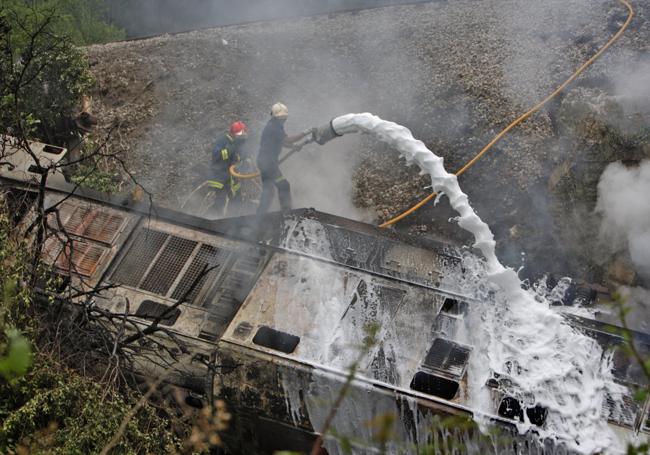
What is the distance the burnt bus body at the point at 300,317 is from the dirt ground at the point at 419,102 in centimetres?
250

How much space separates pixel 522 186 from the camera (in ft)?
30.5

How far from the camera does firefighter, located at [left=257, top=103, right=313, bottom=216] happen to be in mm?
7992

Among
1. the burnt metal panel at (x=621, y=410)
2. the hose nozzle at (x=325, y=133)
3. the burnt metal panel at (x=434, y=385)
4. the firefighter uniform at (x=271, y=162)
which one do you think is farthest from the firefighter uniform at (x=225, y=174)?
the burnt metal panel at (x=621, y=410)

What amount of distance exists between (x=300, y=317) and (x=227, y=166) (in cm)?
299

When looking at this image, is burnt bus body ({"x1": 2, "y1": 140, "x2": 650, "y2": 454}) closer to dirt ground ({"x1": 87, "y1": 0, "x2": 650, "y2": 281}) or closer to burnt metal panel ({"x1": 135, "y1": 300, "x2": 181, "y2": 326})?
burnt metal panel ({"x1": 135, "y1": 300, "x2": 181, "y2": 326})

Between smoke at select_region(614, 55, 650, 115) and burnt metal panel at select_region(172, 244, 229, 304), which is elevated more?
smoke at select_region(614, 55, 650, 115)

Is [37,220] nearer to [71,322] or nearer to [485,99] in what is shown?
[71,322]

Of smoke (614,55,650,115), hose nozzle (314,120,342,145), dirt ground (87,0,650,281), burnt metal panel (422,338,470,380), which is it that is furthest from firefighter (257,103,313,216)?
smoke (614,55,650,115)

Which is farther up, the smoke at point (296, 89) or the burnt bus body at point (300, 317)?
the smoke at point (296, 89)

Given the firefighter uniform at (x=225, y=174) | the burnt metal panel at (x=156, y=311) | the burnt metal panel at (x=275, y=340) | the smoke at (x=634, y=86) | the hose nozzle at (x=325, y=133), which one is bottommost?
the burnt metal panel at (x=156, y=311)

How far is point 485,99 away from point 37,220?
22.2ft

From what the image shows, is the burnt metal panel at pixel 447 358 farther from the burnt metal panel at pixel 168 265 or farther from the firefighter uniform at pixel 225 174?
the firefighter uniform at pixel 225 174

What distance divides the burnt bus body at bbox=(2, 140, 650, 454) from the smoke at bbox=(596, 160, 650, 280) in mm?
2426

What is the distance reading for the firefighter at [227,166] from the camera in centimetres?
845
